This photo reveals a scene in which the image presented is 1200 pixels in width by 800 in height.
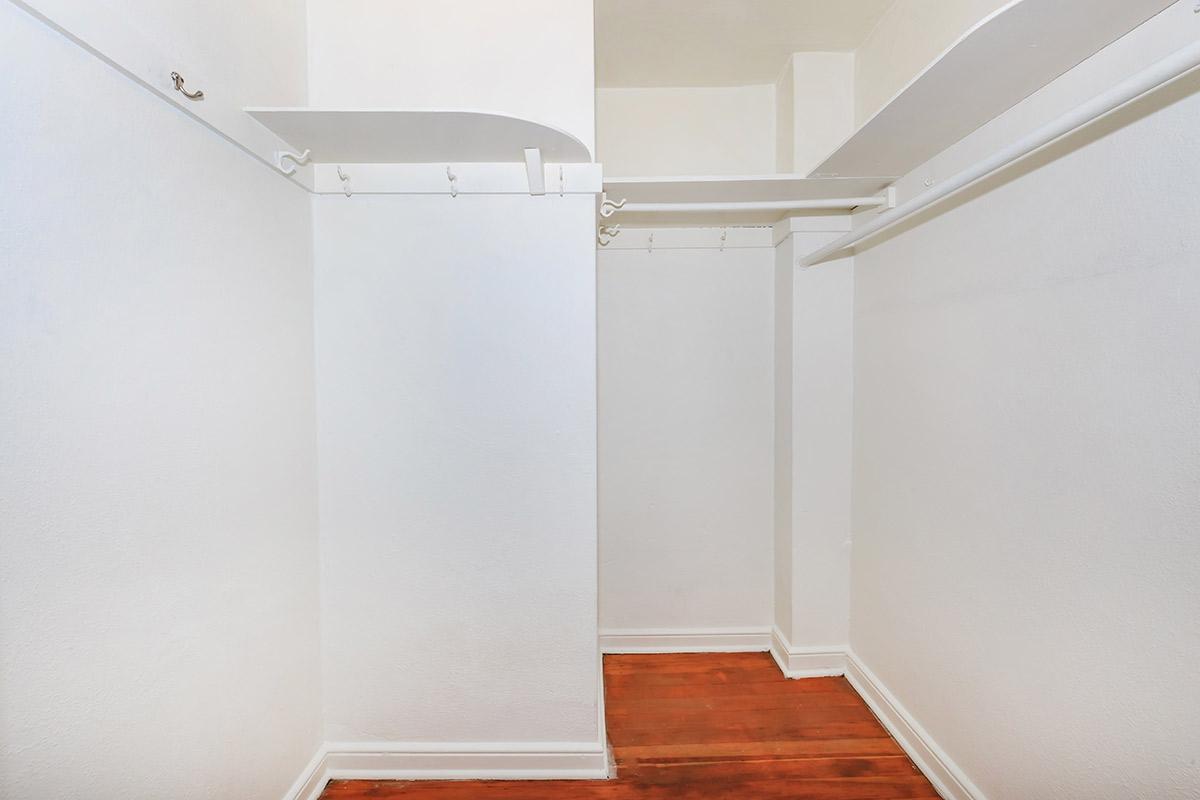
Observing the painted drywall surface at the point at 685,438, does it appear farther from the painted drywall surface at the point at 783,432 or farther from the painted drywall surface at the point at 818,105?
the painted drywall surface at the point at 818,105

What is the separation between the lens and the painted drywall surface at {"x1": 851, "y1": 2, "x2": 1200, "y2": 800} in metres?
0.88

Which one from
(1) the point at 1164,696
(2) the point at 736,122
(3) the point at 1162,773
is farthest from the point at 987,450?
(2) the point at 736,122

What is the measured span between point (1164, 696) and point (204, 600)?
193cm

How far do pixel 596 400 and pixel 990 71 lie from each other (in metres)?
1.24

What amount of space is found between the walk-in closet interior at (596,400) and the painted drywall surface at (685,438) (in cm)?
2

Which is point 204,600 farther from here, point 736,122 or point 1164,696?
point 736,122

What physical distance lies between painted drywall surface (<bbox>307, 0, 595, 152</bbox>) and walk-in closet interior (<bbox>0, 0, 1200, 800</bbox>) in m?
0.01

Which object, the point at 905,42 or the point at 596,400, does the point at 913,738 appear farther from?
the point at 905,42

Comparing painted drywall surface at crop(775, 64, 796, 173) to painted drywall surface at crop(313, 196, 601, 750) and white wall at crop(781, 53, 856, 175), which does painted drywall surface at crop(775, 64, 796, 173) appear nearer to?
white wall at crop(781, 53, 856, 175)

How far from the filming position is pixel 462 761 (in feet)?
5.03

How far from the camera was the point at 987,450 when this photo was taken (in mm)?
1299

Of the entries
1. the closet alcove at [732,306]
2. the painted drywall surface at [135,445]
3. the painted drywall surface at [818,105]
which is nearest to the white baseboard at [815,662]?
the closet alcove at [732,306]

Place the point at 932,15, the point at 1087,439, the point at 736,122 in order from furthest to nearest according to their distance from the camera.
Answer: the point at 736,122 → the point at 932,15 → the point at 1087,439

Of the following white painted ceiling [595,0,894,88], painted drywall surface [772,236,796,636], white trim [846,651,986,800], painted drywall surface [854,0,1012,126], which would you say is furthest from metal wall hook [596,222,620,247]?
white trim [846,651,986,800]
